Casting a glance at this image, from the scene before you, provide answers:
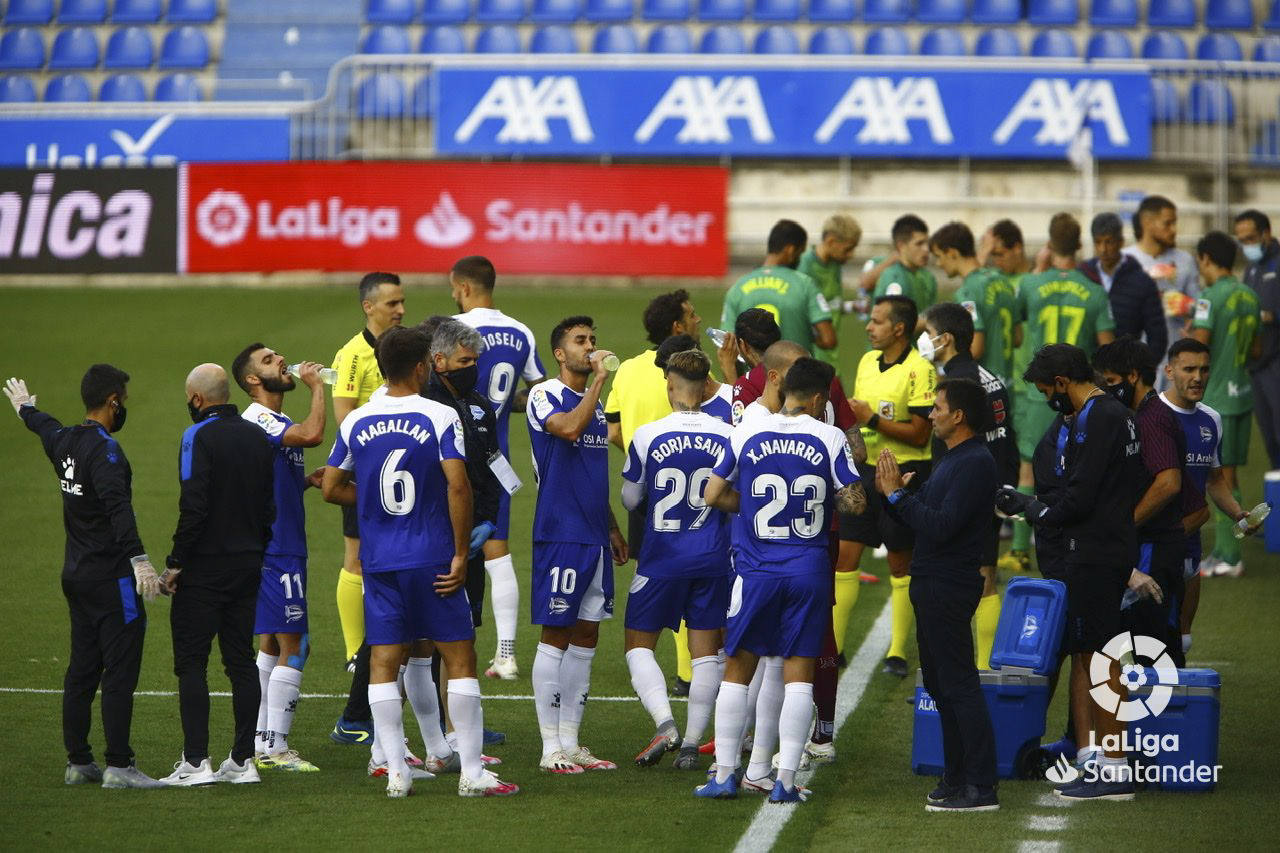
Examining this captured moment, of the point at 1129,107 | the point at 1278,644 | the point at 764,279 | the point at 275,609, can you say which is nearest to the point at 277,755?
the point at 275,609

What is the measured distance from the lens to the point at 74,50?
28.7 m

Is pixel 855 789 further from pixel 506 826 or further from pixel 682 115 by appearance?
pixel 682 115

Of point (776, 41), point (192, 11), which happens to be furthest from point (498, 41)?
point (192, 11)

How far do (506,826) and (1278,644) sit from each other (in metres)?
5.74

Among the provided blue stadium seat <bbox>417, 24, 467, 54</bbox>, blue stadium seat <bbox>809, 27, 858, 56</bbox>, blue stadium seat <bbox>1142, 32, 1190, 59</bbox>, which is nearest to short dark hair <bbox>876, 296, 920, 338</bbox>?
blue stadium seat <bbox>809, 27, 858, 56</bbox>

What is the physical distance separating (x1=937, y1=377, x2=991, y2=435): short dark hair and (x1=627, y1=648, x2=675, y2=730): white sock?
188 cm

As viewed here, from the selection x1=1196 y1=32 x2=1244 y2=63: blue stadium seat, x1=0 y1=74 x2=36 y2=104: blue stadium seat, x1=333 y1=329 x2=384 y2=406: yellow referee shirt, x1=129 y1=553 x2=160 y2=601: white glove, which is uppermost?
x1=1196 y1=32 x2=1244 y2=63: blue stadium seat

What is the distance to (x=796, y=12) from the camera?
27859mm

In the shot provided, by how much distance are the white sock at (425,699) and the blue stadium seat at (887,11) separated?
21.9 metres

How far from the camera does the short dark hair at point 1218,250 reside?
1257 centimetres

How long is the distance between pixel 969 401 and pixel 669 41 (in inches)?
854

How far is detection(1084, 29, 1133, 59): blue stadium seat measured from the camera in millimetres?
27266

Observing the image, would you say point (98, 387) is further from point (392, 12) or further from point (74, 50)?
point (74, 50)

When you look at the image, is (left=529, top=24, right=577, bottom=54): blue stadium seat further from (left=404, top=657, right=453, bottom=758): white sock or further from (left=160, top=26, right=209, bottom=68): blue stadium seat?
(left=404, top=657, right=453, bottom=758): white sock
